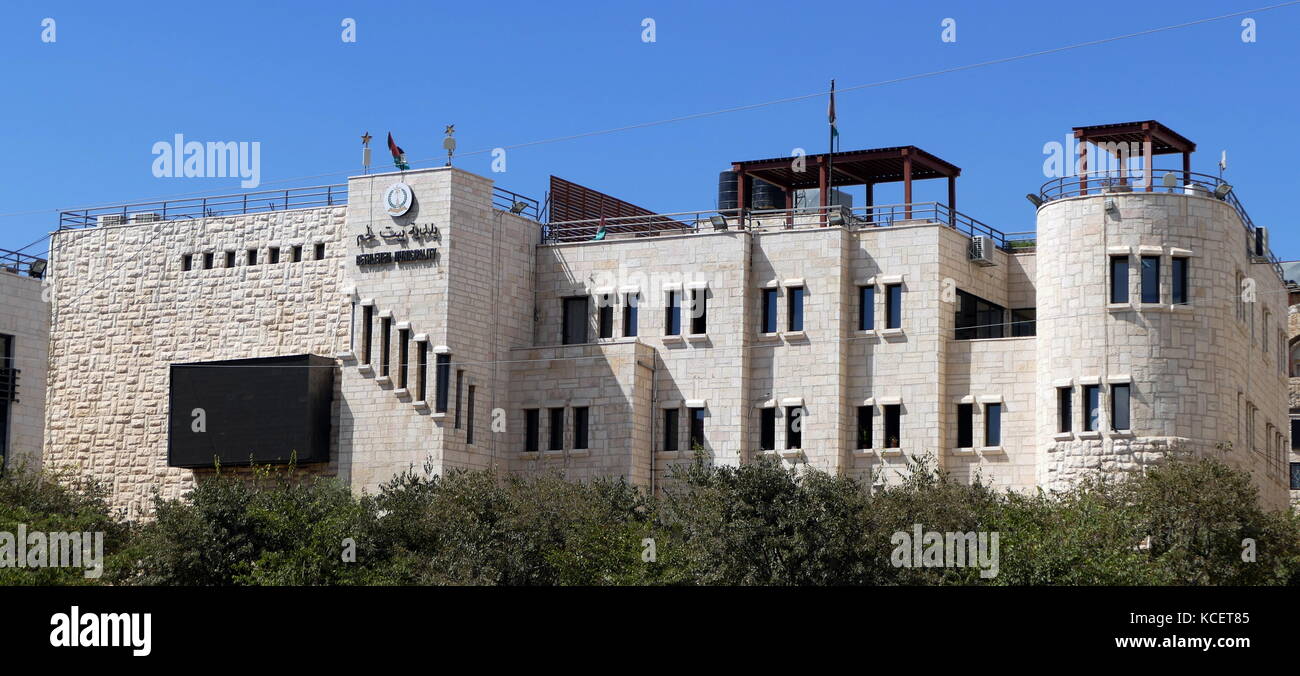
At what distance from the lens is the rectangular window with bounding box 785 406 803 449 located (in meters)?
64.8

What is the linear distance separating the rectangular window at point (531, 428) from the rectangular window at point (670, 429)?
4108mm

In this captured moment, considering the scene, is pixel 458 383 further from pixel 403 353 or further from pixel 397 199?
pixel 397 199

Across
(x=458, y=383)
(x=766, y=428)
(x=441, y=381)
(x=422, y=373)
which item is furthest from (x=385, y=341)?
(x=766, y=428)

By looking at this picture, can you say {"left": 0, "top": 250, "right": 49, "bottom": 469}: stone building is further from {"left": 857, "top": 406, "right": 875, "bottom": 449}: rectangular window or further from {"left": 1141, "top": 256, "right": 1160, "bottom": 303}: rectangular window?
{"left": 1141, "top": 256, "right": 1160, "bottom": 303}: rectangular window

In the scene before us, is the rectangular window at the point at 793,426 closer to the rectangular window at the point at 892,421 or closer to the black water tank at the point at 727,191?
the rectangular window at the point at 892,421

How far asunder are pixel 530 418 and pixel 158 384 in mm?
13234

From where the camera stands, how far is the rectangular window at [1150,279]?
60125mm

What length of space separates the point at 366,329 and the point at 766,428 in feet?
43.7

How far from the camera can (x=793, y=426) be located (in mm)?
64750

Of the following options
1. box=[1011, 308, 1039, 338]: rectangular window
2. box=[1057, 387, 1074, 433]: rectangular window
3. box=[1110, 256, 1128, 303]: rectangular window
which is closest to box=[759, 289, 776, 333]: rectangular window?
box=[1011, 308, 1039, 338]: rectangular window

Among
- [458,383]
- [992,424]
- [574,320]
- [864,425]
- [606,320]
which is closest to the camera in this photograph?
[992,424]

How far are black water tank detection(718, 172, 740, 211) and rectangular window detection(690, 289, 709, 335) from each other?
12.4 meters

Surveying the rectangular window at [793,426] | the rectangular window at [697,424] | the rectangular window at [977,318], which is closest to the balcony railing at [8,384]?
the rectangular window at [697,424]
